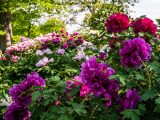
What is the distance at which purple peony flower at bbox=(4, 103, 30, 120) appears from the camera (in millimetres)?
3699

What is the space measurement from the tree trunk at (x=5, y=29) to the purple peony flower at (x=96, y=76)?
2338 centimetres

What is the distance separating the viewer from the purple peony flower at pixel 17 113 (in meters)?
3.70

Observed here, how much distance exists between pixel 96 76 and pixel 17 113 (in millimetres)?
776

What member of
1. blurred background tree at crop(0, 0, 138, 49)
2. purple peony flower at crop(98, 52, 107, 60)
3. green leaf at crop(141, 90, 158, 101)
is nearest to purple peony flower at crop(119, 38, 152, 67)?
green leaf at crop(141, 90, 158, 101)

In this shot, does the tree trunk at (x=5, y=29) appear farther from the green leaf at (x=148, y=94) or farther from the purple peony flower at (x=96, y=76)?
the green leaf at (x=148, y=94)

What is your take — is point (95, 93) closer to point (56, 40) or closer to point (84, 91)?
point (84, 91)

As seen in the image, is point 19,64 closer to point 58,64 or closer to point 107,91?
point 58,64

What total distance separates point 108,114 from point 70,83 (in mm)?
379

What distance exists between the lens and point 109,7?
3147cm

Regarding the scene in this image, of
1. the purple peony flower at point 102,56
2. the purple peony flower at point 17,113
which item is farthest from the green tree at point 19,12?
the purple peony flower at point 17,113

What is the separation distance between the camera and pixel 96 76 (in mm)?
3369

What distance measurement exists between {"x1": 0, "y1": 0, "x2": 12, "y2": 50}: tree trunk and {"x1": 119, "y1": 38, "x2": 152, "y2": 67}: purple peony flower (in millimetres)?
23218

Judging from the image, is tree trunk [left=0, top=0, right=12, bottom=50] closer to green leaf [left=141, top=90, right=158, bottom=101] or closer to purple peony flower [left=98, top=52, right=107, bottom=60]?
purple peony flower [left=98, top=52, right=107, bottom=60]


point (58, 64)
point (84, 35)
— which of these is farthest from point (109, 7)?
point (58, 64)
